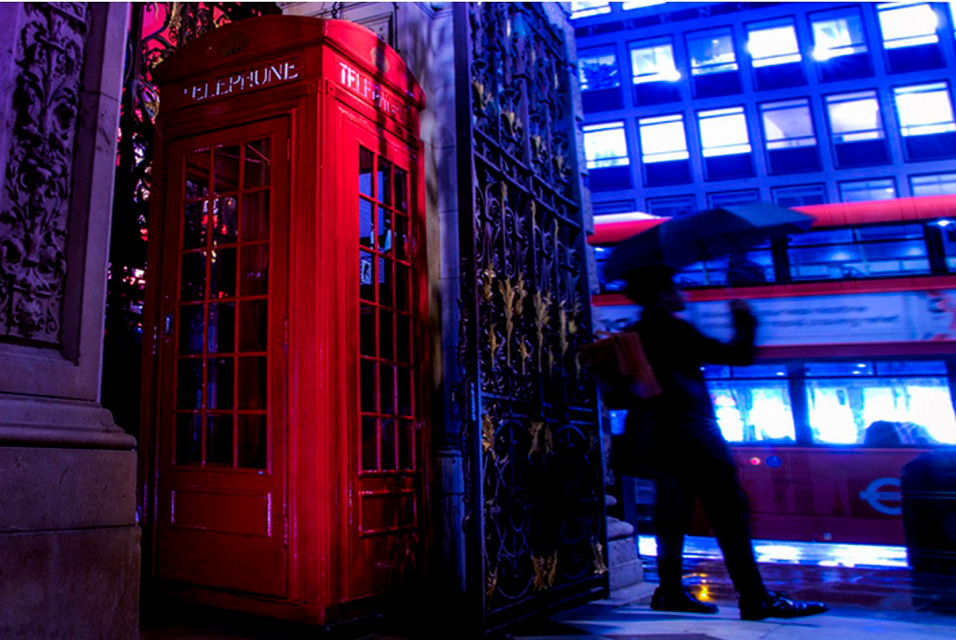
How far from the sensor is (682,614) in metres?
4.06

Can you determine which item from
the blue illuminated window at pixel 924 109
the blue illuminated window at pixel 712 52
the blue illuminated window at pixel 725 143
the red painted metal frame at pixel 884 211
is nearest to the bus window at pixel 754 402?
the red painted metal frame at pixel 884 211

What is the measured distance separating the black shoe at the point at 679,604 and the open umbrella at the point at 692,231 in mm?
2196

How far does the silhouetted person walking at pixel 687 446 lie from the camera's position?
3.72m

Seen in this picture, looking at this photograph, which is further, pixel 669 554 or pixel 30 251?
pixel 669 554

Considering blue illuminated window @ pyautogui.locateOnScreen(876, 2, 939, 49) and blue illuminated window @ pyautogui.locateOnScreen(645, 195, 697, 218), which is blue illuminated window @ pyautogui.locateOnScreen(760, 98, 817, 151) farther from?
blue illuminated window @ pyautogui.locateOnScreen(876, 2, 939, 49)

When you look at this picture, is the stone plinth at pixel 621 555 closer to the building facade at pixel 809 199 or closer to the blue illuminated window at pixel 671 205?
the building facade at pixel 809 199

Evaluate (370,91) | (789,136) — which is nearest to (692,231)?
(370,91)

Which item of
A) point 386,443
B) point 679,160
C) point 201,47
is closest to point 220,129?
point 201,47

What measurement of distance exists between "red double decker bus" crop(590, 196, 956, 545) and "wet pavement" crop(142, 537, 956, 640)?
3848 millimetres

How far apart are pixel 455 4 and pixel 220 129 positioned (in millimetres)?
1592

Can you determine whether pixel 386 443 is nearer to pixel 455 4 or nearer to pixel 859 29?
pixel 455 4

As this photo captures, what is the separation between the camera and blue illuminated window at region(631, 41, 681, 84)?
2505 cm

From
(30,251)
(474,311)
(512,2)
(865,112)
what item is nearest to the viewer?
(30,251)

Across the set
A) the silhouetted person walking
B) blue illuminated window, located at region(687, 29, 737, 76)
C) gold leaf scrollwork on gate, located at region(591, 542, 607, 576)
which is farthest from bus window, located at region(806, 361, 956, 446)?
blue illuminated window, located at region(687, 29, 737, 76)
